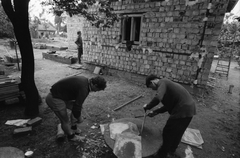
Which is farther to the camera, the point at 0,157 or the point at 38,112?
the point at 38,112

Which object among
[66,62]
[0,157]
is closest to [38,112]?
[0,157]

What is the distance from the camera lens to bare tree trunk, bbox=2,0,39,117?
3008 mm

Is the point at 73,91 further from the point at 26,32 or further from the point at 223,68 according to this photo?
the point at 223,68

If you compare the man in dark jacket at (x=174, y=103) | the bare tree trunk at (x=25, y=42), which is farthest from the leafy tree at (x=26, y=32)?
the man in dark jacket at (x=174, y=103)

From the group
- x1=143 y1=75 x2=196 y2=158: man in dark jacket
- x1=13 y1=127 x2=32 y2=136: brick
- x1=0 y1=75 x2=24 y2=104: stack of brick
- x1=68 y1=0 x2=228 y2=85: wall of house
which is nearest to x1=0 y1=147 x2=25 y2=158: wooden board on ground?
x1=13 y1=127 x2=32 y2=136: brick

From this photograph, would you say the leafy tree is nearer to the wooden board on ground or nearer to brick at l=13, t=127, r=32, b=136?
brick at l=13, t=127, r=32, b=136

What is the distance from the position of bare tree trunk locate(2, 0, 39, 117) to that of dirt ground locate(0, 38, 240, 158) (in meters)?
0.48

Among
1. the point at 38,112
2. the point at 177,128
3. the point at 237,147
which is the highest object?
the point at 177,128

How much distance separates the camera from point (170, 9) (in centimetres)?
529

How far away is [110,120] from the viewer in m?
3.76

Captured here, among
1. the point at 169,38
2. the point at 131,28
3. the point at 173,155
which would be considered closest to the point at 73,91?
the point at 173,155

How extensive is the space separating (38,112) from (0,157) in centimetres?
207

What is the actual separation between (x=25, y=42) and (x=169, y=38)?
5062mm

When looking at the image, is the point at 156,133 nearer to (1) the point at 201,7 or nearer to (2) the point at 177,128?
(2) the point at 177,128
